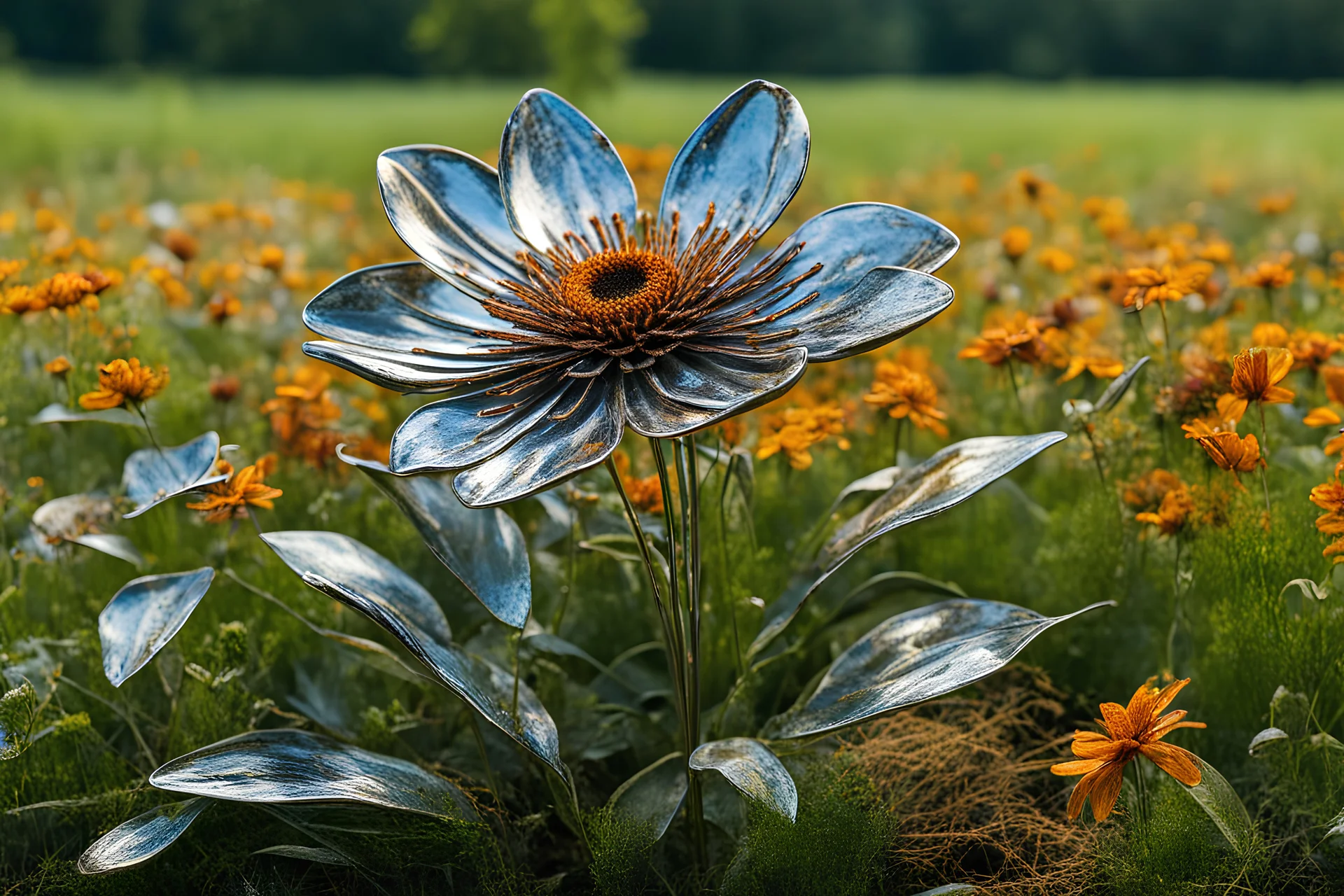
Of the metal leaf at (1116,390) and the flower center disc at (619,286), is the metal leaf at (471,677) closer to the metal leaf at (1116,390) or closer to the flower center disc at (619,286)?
the flower center disc at (619,286)

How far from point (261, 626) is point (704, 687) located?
0.53 metres

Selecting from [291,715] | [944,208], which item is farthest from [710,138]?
[944,208]

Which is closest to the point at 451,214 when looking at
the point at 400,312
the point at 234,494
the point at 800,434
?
the point at 400,312

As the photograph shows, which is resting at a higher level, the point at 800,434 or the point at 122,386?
the point at 122,386

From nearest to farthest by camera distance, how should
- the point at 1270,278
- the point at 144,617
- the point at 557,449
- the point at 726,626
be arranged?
the point at 557,449 → the point at 144,617 → the point at 726,626 → the point at 1270,278

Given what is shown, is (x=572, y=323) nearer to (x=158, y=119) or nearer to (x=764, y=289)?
(x=764, y=289)

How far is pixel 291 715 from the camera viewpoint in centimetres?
114

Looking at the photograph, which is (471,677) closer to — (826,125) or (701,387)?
(701,387)

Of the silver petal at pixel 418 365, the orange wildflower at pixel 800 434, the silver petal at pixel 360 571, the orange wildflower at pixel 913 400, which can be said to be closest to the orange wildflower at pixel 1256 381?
the orange wildflower at pixel 913 400

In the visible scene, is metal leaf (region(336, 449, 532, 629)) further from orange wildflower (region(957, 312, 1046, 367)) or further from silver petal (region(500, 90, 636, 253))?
orange wildflower (region(957, 312, 1046, 367))

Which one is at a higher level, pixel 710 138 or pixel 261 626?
pixel 710 138

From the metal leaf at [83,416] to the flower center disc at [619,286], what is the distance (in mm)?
635

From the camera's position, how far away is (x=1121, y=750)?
2.87ft

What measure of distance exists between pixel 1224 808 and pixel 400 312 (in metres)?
0.84
